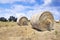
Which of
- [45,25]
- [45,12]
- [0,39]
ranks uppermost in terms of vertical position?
[45,12]

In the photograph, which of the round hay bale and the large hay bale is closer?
the large hay bale

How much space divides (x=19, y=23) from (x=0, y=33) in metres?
7.57

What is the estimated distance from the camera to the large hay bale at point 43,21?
12.8m

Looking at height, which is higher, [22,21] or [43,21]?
[43,21]

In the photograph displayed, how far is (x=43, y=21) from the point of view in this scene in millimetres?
12906

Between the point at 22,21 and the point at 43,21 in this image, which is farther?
the point at 22,21

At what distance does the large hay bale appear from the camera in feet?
41.8

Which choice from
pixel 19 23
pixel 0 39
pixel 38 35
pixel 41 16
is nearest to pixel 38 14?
pixel 41 16

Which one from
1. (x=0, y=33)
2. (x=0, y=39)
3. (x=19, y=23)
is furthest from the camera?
(x=19, y=23)

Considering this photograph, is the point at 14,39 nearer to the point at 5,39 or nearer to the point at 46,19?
the point at 5,39

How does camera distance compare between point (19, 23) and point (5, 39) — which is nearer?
point (5, 39)

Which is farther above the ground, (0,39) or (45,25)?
(45,25)

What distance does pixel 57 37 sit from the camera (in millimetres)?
10359

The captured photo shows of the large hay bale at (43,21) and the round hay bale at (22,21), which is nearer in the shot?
the large hay bale at (43,21)
